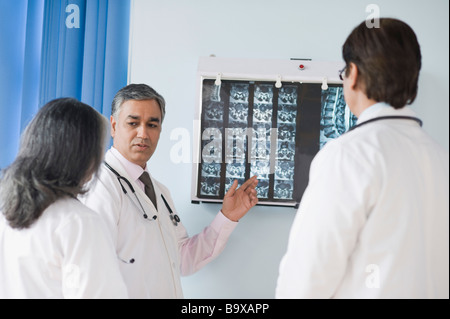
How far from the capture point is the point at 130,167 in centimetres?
176

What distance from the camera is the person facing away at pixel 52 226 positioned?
3.74ft

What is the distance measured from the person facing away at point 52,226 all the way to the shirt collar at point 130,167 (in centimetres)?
52

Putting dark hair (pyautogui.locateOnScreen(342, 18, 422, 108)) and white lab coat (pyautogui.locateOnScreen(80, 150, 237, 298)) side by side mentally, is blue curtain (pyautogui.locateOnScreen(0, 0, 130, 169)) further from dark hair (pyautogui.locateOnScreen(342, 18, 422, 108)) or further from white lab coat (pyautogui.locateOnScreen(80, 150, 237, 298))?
dark hair (pyautogui.locateOnScreen(342, 18, 422, 108))

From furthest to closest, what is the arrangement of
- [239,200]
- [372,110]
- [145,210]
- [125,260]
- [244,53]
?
[244,53]
[239,200]
[145,210]
[125,260]
[372,110]

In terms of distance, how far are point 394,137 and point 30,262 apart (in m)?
Result: 0.88

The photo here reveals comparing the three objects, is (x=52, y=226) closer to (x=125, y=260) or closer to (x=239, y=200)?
(x=125, y=260)

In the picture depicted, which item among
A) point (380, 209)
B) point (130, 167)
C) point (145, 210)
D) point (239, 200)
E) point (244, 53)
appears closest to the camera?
point (380, 209)

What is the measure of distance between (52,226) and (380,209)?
2.42 ft

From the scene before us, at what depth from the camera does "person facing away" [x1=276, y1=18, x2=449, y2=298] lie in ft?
3.49

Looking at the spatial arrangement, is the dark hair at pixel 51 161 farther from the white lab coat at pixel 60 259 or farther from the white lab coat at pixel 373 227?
the white lab coat at pixel 373 227

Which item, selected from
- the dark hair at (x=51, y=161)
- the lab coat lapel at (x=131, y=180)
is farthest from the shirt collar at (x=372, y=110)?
the lab coat lapel at (x=131, y=180)

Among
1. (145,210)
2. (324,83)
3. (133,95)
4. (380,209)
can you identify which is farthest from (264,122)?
(380,209)
